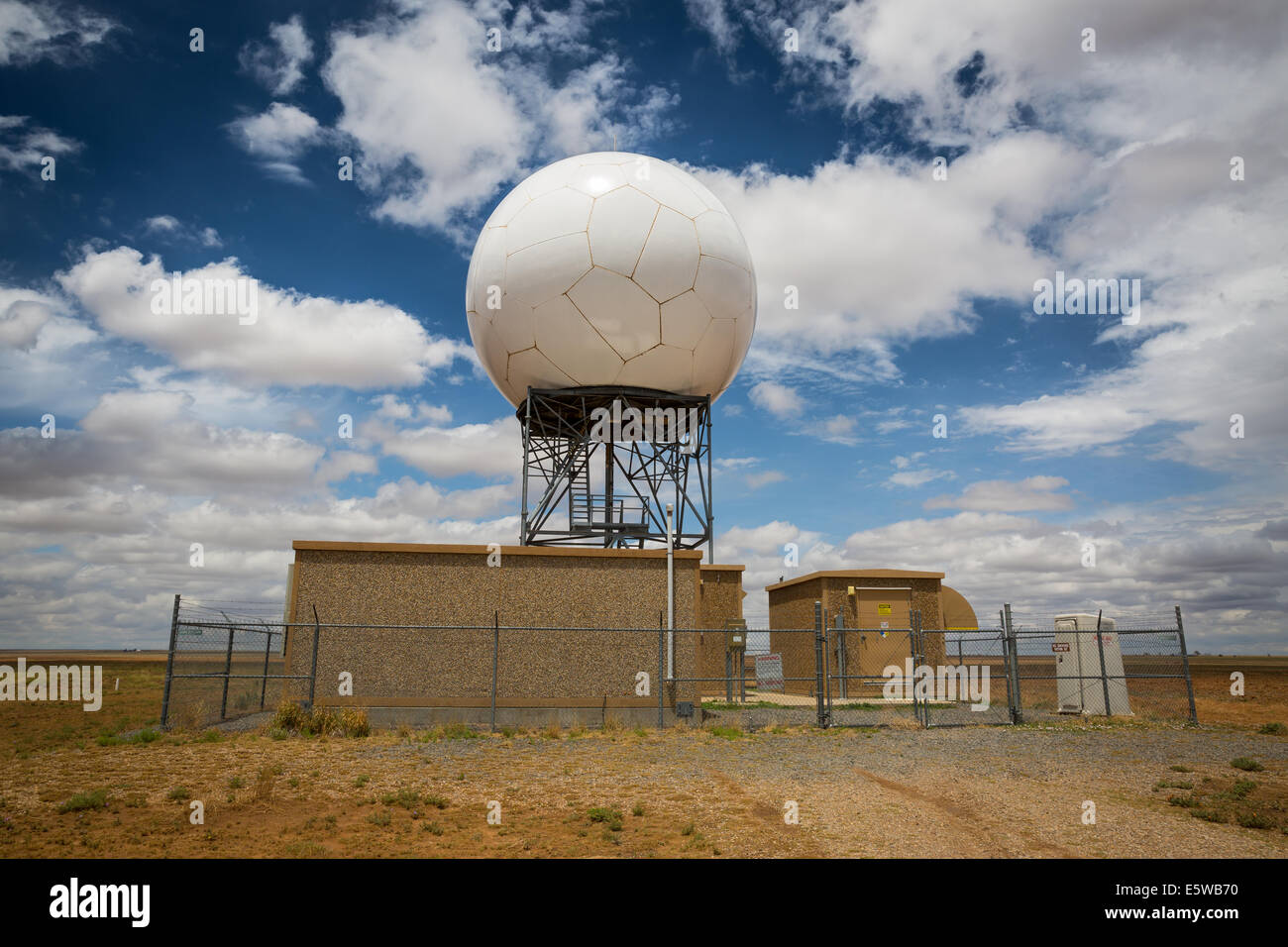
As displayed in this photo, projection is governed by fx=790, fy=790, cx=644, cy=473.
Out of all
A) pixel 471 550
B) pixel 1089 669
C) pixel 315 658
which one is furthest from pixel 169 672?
pixel 1089 669

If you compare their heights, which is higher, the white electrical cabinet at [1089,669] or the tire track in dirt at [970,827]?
the white electrical cabinet at [1089,669]

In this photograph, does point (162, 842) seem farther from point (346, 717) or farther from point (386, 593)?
point (386, 593)

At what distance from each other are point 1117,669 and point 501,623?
11989mm

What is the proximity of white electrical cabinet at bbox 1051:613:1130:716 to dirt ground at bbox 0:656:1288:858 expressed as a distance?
11.0 feet

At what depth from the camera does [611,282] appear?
15.5m

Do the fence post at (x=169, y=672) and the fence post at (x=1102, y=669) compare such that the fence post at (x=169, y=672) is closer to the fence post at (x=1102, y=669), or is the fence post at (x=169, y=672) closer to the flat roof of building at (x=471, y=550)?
the flat roof of building at (x=471, y=550)

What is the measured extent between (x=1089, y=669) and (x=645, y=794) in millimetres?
11880

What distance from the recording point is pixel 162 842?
244 inches

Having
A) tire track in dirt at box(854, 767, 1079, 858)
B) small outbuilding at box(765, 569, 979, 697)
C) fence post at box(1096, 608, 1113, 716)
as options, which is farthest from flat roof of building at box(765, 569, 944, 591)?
tire track in dirt at box(854, 767, 1079, 858)

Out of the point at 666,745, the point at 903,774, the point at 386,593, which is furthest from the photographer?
the point at 386,593

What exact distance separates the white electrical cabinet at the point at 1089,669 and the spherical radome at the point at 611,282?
8995 millimetres

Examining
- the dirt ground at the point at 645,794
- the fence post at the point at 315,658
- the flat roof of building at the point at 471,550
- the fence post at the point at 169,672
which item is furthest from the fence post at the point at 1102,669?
the fence post at the point at 169,672

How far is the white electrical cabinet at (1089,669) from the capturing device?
50.4 feet
